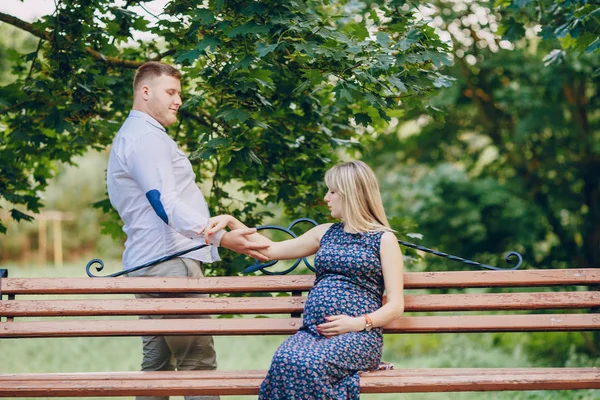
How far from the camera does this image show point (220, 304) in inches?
141

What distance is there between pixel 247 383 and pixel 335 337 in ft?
1.40

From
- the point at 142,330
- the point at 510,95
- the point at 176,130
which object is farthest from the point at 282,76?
the point at 510,95

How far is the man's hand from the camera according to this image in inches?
140

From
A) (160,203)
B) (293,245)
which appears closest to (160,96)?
(160,203)

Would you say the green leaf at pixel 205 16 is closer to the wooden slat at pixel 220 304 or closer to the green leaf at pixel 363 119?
the green leaf at pixel 363 119

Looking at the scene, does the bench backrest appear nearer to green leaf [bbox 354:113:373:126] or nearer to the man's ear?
the man's ear

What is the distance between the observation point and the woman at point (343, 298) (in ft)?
10.00

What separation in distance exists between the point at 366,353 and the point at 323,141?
84.7 inches

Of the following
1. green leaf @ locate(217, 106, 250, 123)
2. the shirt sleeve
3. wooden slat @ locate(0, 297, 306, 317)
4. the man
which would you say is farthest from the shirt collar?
wooden slat @ locate(0, 297, 306, 317)

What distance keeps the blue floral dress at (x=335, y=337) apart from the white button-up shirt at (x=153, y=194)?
57cm

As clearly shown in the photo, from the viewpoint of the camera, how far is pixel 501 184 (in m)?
10.2

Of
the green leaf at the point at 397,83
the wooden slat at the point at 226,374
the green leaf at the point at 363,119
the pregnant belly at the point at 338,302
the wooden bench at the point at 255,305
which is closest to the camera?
the wooden slat at the point at 226,374

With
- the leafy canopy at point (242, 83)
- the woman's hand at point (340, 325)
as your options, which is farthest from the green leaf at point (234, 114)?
the woman's hand at point (340, 325)

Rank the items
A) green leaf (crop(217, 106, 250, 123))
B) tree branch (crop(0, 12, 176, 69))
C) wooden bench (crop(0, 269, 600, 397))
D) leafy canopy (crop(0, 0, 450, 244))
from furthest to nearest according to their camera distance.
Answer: tree branch (crop(0, 12, 176, 69))
green leaf (crop(217, 106, 250, 123))
leafy canopy (crop(0, 0, 450, 244))
wooden bench (crop(0, 269, 600, 397))
